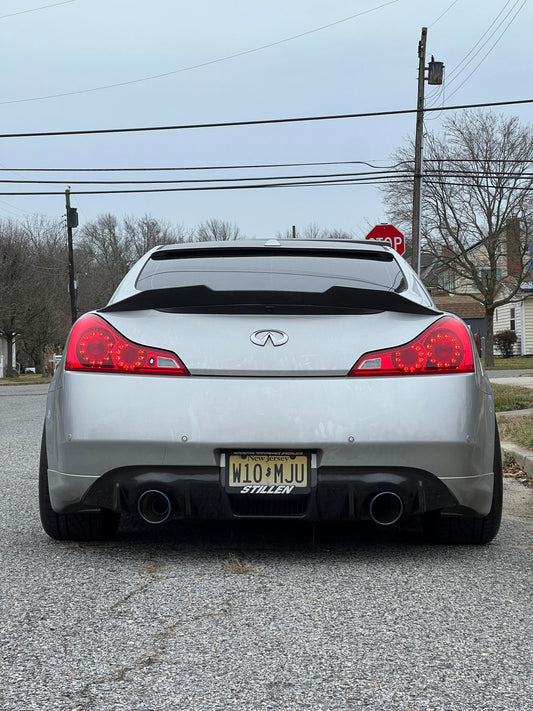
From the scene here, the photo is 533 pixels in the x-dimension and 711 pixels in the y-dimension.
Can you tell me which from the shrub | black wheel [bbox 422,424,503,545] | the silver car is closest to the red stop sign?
black wheel [bbox 422,424,503,545]

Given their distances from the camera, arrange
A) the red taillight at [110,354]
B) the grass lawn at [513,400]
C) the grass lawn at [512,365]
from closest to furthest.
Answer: the red taillight at [110,354] < the grass lawn at [513,400] < the grass lawn at [512,365]

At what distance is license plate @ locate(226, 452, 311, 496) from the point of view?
13.2 ft

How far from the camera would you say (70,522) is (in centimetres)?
455

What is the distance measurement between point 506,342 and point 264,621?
55.5 m

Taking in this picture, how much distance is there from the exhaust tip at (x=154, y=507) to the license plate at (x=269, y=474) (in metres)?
0.31

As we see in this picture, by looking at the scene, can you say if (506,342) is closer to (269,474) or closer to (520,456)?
(520,456)

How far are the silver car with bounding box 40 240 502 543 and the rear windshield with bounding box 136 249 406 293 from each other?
0.22 ft

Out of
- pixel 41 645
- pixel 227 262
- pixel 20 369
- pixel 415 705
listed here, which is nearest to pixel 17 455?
pixel 227 262

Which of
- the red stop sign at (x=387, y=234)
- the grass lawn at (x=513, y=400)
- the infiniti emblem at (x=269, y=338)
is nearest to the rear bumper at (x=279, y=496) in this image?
the infiniti emblem at (x=269, y=338)

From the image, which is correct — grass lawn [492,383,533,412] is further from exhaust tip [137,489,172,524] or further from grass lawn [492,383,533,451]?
exhaust tip [137,489,172,524]

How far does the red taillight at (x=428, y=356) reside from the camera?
4.09 meters

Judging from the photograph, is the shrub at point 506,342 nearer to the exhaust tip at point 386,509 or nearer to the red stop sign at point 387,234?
the red stop sign at point 387,234

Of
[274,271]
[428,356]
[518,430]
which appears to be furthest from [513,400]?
[428,356]

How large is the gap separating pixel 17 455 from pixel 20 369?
53308 millimetres
